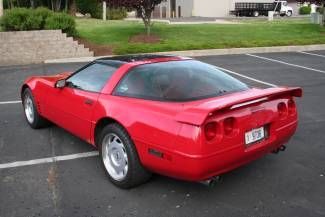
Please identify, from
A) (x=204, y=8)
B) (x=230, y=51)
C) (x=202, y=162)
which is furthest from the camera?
(x=204, y=8)

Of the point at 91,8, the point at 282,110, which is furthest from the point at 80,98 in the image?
the point at 91,8

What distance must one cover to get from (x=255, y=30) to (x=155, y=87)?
57.3ft

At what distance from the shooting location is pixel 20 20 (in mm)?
14992

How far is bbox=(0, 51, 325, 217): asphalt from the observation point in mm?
4215

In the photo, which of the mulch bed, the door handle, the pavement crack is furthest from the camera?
the mulch bed

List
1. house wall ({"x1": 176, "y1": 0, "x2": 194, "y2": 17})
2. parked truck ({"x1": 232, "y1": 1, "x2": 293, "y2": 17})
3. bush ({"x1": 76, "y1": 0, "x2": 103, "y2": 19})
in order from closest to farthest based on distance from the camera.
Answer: bush ({"x1": 76, "y1": 0, "x2": 103, "y2": 19}) → parked truck ({"x1": 232, "y1": 1, "x2": 293, "y2": 17}) → house wall ({"x1": 176, "y1": 0, "x2": 194, "y2": 17})

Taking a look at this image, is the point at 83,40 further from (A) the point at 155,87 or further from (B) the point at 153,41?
(A) the point at 155,87

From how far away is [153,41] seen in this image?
1711cm

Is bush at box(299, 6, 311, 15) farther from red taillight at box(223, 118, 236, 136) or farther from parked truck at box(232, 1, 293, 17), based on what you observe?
red taillight at box(223, 118, 236, 136)

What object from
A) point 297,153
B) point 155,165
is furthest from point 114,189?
point 297,153

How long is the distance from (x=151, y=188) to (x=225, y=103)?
1.25m

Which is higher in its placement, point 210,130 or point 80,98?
point 80,98

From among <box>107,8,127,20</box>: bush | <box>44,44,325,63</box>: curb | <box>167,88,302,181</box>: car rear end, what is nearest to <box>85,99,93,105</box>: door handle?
<box>167,88,302,181</box>: car rear end

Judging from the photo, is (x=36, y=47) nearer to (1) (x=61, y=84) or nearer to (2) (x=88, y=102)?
(1) (x=61, y=84)
